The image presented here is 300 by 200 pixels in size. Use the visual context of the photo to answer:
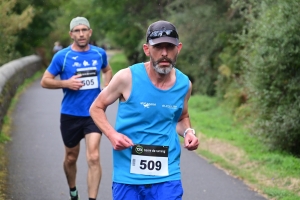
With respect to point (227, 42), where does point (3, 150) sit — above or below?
below

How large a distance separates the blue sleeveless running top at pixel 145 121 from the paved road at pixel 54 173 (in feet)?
11.4

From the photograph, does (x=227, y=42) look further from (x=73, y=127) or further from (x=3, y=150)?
(x=73, y=127)

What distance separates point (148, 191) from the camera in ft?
15.6

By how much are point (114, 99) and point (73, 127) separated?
9.20 feet

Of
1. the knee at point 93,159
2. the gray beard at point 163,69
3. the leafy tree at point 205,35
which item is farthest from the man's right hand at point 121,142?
the leafy tree at point 205,35

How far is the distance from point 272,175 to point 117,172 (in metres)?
5.23

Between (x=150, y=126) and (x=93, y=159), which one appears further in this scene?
(x=93, y=159)

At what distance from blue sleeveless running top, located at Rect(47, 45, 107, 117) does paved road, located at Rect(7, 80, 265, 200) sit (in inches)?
50.7

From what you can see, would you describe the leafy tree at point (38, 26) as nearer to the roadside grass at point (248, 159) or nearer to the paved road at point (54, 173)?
the roadside grass at point (248, 159)

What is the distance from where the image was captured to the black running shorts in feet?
24.9

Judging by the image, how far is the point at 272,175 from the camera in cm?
959

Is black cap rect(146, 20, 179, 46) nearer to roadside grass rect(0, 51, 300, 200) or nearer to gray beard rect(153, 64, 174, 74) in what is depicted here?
gray beard rect(153, 64, 174, 74)

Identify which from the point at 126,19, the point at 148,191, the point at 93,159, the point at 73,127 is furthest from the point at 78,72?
the point at 126,19

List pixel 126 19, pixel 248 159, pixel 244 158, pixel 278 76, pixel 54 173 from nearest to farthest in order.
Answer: pixel 54 173, pixel 248 159, pixel 244 158, pixel 278 76, pixel 126 19
